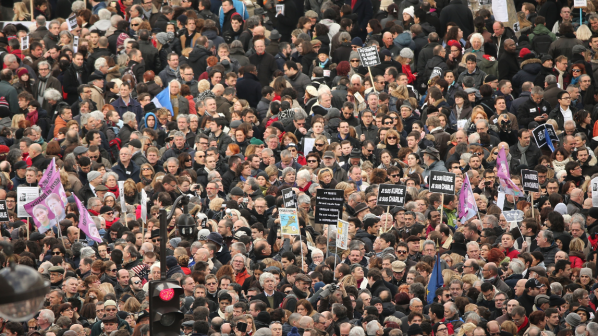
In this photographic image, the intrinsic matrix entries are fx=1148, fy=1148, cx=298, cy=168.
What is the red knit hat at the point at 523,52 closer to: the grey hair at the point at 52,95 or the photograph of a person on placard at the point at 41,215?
the grey hair at the point at 52,95

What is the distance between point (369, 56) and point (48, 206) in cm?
702

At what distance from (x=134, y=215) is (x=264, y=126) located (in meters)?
3.67

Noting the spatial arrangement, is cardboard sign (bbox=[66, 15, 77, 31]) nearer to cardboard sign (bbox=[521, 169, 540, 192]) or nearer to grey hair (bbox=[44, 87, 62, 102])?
grey hair (bbox=[44, 87, 62, 102])

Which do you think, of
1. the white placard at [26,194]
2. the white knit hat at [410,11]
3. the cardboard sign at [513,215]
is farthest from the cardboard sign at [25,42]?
the cardboard sign at [513,215]

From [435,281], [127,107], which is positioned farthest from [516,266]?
[127,107]

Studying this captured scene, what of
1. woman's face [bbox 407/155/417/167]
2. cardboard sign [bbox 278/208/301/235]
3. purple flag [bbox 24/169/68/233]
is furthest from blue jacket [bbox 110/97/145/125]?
cardboard sign [bbox 278/208/301/235]

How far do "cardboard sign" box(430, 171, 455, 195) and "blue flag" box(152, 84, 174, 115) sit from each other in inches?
235

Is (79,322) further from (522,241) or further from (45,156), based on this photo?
(522,241)

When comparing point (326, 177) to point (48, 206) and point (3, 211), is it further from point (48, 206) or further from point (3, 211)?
point (3, 211)

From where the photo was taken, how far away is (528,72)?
21.8 meters

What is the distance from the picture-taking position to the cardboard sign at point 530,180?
59.3 ft

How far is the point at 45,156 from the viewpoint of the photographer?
19.4 meters

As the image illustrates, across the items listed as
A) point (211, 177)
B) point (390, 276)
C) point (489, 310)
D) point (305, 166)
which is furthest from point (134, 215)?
point (489, 310)

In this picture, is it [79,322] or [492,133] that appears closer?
[79,322]
